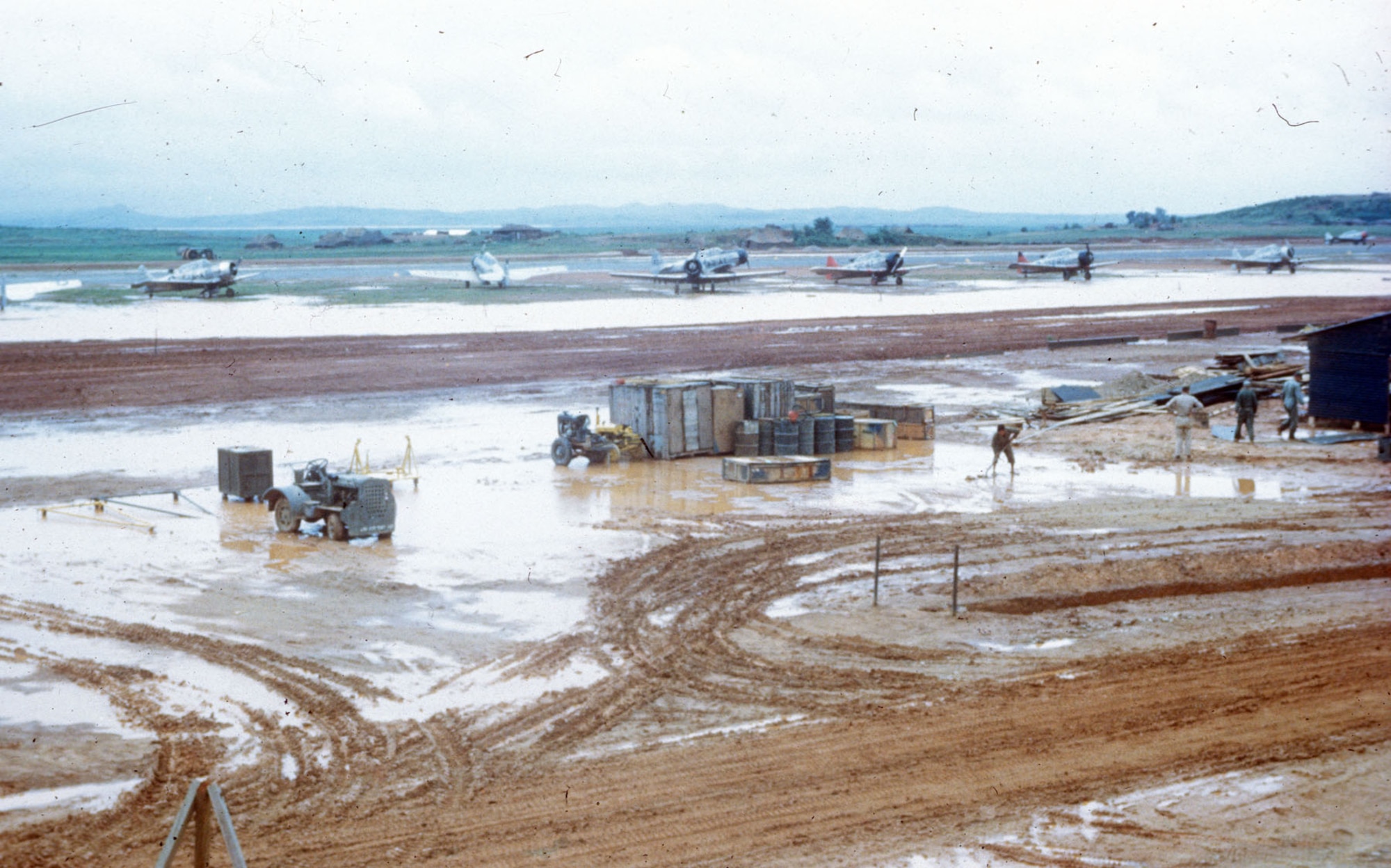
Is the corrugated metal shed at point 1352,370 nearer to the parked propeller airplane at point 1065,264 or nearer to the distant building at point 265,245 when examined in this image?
the parked propeller airplane at point 1065,264

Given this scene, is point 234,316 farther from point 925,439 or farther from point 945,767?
point 945,767

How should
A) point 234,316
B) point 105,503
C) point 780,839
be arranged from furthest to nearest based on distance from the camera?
point 234,316, point 105,503, point 780,839

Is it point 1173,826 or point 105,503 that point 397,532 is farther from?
point 1173,826

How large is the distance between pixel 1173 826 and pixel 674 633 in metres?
6.26

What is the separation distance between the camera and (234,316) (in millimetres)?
61094

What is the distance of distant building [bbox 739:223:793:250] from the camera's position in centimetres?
16004

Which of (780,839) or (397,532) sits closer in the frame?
(780,839)

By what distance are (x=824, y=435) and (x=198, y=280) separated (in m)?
55.7

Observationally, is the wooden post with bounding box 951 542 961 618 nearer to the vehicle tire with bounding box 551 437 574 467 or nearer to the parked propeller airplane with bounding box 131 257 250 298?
the vehicle tire with bounding box 551 437 574 467

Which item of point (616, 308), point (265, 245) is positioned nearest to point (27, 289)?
point (616, 308)

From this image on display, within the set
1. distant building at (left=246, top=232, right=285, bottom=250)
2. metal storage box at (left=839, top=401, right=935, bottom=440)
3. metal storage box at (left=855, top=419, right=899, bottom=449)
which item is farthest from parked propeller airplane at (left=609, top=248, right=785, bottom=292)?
distant building at (left=246, top=232, right=285, bottom=250)

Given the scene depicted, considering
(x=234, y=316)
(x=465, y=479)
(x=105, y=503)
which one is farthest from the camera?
(x=234, y=316)

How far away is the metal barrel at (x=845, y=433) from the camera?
27.0 m

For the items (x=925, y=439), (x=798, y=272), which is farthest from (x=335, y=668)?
(x=798, y=272)
